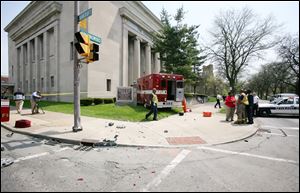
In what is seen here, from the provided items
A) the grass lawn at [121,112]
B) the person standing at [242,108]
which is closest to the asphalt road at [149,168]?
the person standing at [242,108]

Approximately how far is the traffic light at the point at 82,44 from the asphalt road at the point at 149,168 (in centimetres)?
350

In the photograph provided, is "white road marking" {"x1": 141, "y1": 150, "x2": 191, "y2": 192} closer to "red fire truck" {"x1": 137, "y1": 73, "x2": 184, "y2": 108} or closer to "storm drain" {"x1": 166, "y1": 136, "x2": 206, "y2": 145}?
"storm drain" {"x1": 166, "y1": 136, "x2": 206, "y2": 145}

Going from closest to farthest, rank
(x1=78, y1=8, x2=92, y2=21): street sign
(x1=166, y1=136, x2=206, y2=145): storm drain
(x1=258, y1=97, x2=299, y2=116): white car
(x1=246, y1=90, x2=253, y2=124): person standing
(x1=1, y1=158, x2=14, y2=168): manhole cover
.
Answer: (x1=1, y1=158, x2=14, y2=168): manhole cover, (x1=166, y1=136, x2=206, y2=145): storm drain, (x1=78, y1=8, x2=92, y2=21): street sign, (x1=246, y1=90, x2=253, y2=124): person standing, (x1=258, y1=97, x2=299, y2=116): white car

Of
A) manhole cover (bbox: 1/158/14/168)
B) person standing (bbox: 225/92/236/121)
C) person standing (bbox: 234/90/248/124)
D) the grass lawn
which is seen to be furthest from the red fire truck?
manhole cover (bbox: 1/158/14/168)

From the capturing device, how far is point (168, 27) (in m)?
31.2

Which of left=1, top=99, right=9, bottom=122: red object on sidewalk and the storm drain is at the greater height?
left=1, top=99, right=9, bottom=122: red object on sidewalk

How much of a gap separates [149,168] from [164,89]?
12.0 metres

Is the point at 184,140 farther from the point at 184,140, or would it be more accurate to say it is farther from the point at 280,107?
the point at 280,107

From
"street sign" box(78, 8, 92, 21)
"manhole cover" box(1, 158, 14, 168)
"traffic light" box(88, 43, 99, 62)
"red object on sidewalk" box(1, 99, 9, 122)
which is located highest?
"street sign" box(78, 8, 92, 21)

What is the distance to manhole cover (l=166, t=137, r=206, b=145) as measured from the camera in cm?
689

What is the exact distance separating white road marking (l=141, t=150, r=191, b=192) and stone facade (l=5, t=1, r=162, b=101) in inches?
840

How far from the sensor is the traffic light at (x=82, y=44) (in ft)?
25.2

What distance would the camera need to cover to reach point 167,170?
14.6 feet

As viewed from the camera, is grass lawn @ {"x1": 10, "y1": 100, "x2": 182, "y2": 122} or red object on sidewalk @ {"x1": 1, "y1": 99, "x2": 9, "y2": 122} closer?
red object on sidewalk @ {"x1": 1, "y1": 99, "x2": 9, "y2": 122}
